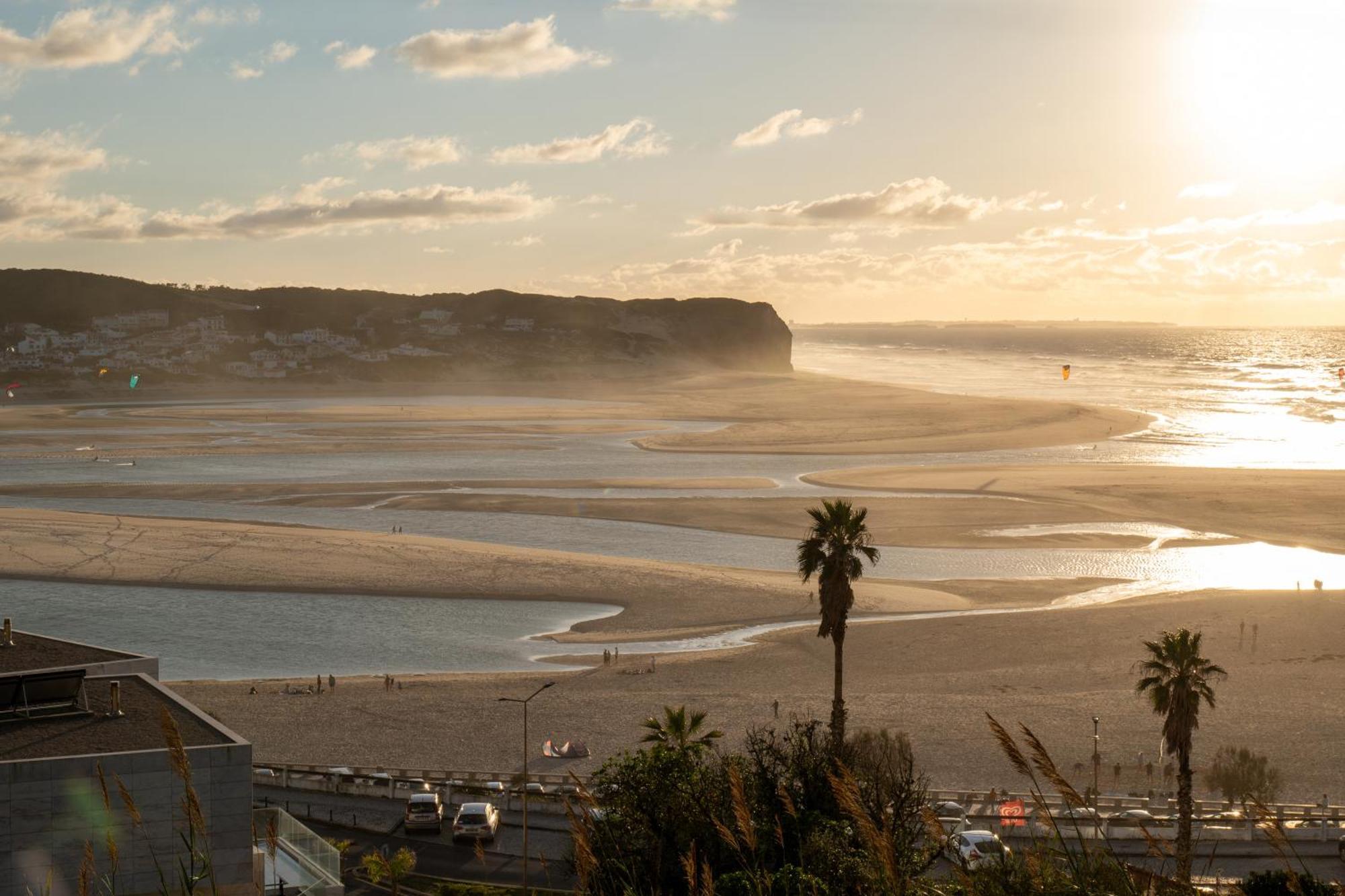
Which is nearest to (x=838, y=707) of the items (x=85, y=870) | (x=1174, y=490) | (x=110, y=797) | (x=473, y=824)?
(x=473, y=824)

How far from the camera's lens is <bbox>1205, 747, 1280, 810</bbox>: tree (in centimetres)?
2984

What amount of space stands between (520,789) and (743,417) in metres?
102

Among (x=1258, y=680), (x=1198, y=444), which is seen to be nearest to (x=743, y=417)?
(x=1198, y=444)

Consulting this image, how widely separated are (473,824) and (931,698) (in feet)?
51.4

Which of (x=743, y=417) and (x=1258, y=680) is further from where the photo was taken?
(x=743, y=417)

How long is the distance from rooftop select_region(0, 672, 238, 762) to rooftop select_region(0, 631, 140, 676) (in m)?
3.02

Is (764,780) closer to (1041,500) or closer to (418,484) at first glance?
(1041,500)

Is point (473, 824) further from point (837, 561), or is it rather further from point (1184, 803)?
point (1184, 803)

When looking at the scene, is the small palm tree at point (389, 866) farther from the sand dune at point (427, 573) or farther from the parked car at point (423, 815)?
the sand dune at point (427, 573)

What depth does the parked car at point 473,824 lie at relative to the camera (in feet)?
86.3

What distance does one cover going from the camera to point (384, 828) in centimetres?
2750

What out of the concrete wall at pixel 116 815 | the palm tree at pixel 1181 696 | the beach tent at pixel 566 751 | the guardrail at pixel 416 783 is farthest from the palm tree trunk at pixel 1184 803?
the concrete wall at pixel 116 815

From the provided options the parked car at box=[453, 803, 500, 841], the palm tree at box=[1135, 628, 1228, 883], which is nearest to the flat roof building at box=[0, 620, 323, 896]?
the parked car at box=[453, 803, 500, 841]

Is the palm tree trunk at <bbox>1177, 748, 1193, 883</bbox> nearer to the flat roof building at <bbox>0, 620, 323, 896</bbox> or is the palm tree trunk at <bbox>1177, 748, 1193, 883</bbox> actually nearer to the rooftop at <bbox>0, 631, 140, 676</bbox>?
the flat roof building at <bbox>0, 620, 323, 896</bbox>
